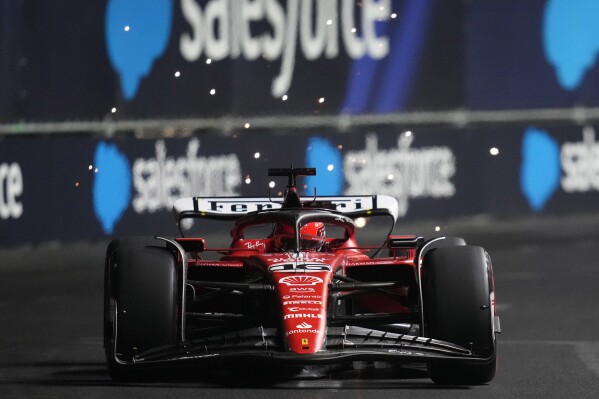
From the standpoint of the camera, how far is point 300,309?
28.1 ft

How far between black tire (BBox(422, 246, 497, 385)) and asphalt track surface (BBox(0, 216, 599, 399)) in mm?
122

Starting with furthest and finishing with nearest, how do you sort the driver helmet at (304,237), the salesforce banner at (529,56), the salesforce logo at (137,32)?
the salesforce banner at (529,56) → the salesforce logo at (137,32) → the driver helmet at (304,237)

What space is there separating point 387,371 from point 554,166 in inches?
468

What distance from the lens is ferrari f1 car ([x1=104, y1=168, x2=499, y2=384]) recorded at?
8.41m

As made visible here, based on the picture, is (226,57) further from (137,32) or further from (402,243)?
(402,243)

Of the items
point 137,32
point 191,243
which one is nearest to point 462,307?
point 191,243

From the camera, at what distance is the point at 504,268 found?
18172mm

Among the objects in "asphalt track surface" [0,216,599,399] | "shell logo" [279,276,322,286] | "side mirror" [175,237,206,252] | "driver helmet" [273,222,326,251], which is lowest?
"asphalt track surface" [0,216,599,399]

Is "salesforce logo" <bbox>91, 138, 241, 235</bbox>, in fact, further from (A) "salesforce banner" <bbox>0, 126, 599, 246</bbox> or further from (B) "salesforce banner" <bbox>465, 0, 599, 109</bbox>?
(B) "salesforce banner" <bbox>465, 0, 599, 109</bbox>

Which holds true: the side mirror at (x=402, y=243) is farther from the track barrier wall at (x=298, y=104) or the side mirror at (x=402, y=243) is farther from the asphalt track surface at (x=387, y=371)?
the track barrier wall at (x=298, y=104)

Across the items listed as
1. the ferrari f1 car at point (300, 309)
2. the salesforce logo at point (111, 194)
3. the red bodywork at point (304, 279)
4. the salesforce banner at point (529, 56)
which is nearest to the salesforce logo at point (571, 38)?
the salesforce banner at point (529, 56)

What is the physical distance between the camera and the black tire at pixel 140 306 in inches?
344

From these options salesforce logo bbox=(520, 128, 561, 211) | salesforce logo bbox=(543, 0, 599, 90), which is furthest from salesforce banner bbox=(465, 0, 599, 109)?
Answer: salesforce logo bbox=(520, 128, 561, 211)

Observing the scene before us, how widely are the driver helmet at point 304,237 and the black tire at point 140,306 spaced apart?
1.53 metres
